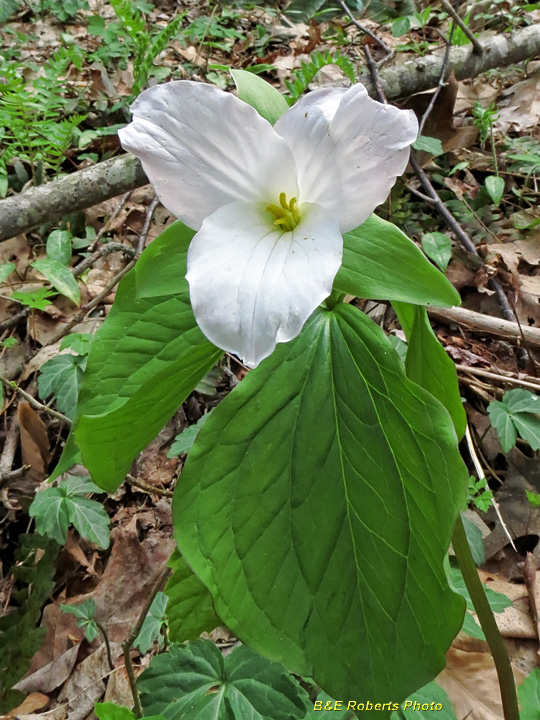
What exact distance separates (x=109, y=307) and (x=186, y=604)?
3.83 ft

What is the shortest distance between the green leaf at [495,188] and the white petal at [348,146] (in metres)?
1.40

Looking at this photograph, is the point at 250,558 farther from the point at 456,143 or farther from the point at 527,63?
the point at 527,63

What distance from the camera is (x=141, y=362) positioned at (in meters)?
0.79

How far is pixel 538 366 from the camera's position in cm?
145

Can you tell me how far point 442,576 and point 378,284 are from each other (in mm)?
361

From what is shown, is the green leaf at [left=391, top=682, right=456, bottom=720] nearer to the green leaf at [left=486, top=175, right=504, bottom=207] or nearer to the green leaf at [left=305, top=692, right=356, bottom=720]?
the green leaf at [left=305, top=692, right=356, bottom=720]

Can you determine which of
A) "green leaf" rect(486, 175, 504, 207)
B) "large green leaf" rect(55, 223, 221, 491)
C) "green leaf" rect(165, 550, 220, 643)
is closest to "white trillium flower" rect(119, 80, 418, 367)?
"large green leaf" rect(55, 223, 221, 491)

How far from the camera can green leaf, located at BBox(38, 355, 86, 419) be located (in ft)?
4.56

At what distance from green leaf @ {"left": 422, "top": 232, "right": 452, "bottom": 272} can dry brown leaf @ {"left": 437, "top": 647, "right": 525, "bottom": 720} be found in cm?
104

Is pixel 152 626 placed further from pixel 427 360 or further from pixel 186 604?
pixel 427 360

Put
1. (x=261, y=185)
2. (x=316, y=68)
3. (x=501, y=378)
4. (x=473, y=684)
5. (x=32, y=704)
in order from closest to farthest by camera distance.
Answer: (x=261, y=185), (x=473, y=684), (x=32, y=704), (x=501, y=378), (x=316, y=68)

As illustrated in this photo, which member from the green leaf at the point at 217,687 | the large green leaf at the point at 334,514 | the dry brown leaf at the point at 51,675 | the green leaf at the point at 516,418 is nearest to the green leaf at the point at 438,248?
the green leaf at the point at 516,418

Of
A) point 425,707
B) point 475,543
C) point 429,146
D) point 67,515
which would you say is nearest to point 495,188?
point 429,146

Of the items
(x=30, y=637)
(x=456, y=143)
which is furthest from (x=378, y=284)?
(x=456, y=143)
